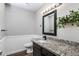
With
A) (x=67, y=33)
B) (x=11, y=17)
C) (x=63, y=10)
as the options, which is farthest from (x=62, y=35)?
(x=11, y=17)

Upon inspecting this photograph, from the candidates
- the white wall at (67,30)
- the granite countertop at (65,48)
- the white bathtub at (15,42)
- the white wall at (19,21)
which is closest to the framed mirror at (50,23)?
the white wall at (67,30)

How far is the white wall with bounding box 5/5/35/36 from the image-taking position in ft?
12.0

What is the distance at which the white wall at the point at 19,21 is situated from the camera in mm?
3645

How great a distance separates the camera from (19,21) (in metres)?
3.90

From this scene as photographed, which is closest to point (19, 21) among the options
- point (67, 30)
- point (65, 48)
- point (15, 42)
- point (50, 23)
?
point (15, 42)

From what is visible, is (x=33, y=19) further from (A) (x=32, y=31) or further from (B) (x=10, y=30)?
(B) (x=10, y=30)

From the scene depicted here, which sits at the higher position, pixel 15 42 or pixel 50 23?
pixel 50 23

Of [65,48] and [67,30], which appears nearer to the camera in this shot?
[65,48]

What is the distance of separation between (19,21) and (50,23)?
6.42 feet

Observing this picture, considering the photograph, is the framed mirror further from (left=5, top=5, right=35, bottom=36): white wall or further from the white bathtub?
(left=5, top=5, right=35, bottom=36): white wall

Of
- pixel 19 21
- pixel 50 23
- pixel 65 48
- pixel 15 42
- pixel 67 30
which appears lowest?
pixel 15 42

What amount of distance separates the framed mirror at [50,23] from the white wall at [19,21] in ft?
4.53

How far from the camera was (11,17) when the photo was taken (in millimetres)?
3697

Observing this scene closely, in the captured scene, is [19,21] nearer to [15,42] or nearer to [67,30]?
[15,42]
